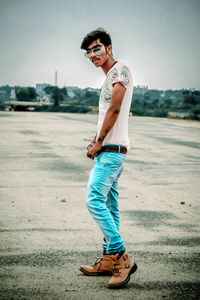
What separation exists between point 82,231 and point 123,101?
1.99 meters

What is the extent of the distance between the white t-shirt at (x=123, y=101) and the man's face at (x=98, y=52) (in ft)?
0.60

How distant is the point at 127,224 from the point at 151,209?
84cm

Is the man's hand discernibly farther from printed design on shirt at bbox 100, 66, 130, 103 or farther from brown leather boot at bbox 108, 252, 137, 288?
brown leather boot at bbox 108, 252, 137, 288

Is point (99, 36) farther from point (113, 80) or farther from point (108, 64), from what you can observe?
point (113, 80)

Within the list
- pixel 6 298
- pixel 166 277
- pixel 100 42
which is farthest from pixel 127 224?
pixel 100 42

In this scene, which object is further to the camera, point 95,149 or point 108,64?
point 108,64

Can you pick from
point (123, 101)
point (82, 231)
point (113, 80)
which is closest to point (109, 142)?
point (123, 101)

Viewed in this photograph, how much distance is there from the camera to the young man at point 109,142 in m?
2.78

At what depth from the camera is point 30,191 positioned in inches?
232

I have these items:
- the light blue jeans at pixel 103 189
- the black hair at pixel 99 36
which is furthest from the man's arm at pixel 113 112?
the black hair at pixel 99 36

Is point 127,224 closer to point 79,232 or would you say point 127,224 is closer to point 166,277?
point 79,232

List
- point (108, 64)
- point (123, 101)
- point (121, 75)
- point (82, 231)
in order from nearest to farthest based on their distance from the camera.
A: point (121, 75)
point (123, 101)
point (108, 64)
point (82, 231)

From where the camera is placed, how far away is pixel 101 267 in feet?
10.0

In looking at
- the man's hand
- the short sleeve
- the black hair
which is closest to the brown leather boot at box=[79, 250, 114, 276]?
the man's hand
